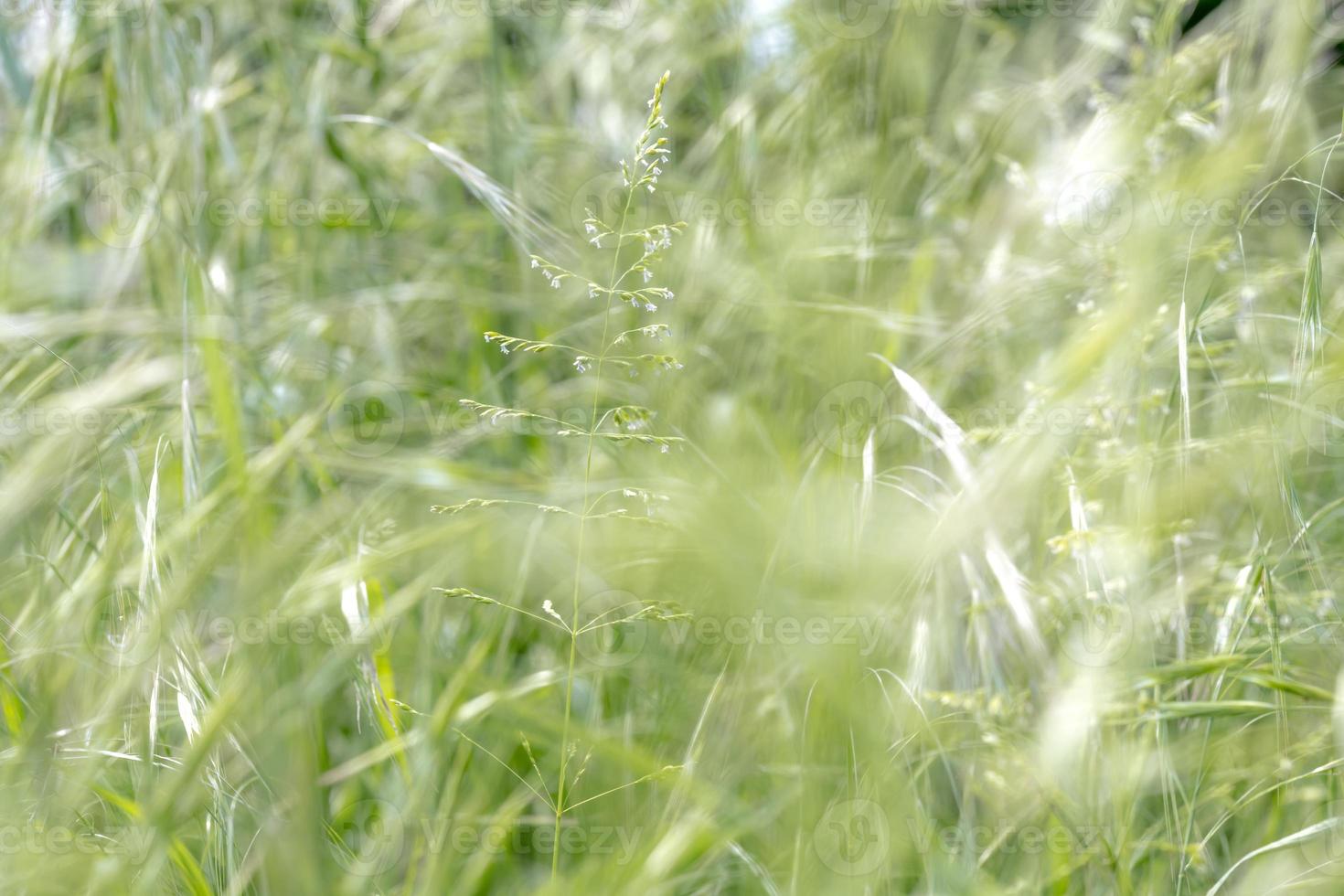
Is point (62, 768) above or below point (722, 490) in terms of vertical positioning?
below

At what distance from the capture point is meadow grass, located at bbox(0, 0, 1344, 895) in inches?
28.5

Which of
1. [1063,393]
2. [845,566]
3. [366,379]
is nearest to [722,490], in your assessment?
[845,566]

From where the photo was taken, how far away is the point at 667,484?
2.83ft

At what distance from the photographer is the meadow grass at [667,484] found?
725 mm

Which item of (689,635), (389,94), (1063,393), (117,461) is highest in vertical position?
(389,94)

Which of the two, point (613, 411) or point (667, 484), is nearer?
point (613, 411)

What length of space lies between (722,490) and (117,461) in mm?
561

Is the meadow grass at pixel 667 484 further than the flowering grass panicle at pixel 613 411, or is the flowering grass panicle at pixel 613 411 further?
the meadow grass at pixel 667 484

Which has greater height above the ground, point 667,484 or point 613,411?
point 613,411

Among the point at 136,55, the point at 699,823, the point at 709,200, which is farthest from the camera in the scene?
the point at 709,200

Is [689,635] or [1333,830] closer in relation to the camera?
[1333,830]

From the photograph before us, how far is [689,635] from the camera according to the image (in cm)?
98

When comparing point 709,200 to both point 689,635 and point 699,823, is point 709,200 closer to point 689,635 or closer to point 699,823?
point 689,635

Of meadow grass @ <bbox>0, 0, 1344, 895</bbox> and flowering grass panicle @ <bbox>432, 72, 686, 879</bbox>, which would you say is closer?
flowering grass panicle @ <bbox>432, 72, 686, 879</bbox>
